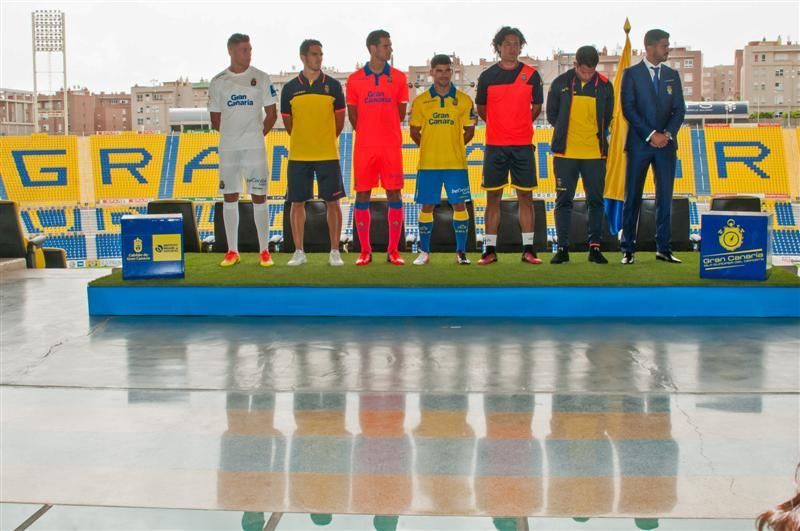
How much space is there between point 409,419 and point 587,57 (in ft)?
13.6

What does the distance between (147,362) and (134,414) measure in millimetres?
1184

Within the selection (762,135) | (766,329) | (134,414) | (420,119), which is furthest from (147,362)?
(762,135)

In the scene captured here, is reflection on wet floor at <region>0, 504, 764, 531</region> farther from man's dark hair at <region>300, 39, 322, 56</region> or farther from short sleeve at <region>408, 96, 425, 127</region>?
man's dark hair at <region>300, 39, 322, 56</region>

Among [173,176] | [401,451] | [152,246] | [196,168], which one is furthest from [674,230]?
[173,176]

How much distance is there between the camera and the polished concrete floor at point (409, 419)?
304 centimetres

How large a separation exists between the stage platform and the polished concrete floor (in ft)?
1.07

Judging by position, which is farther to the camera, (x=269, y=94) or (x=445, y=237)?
(x=445, y=237)

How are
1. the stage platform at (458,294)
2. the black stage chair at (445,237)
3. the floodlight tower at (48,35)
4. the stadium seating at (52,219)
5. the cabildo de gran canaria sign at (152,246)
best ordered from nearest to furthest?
1. the stage platform at (458,294)
2. the cabildo de gran canaria sign at (152,246)
3. the black stage chair at (445,237)
4. the stadium seating at (52,219)
5. the floodlight tower at (48,35)

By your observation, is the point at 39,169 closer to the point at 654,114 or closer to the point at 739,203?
the point at 739,203

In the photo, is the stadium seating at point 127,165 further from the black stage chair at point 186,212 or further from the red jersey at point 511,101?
the red jersey at point 511,101

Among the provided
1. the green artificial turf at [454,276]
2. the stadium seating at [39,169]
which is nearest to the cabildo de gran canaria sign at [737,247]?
the green artificial turf at [454,276]

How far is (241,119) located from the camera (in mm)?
7477

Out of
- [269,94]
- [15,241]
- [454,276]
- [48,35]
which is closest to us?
[454,276]

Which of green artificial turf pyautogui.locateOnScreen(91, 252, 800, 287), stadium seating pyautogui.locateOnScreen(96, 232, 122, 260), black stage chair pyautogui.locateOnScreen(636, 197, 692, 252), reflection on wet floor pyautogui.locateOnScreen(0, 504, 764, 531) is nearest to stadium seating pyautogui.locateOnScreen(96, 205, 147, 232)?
stadium seating pyautogui.locateOnScreen(96, 232, 122, 260)
